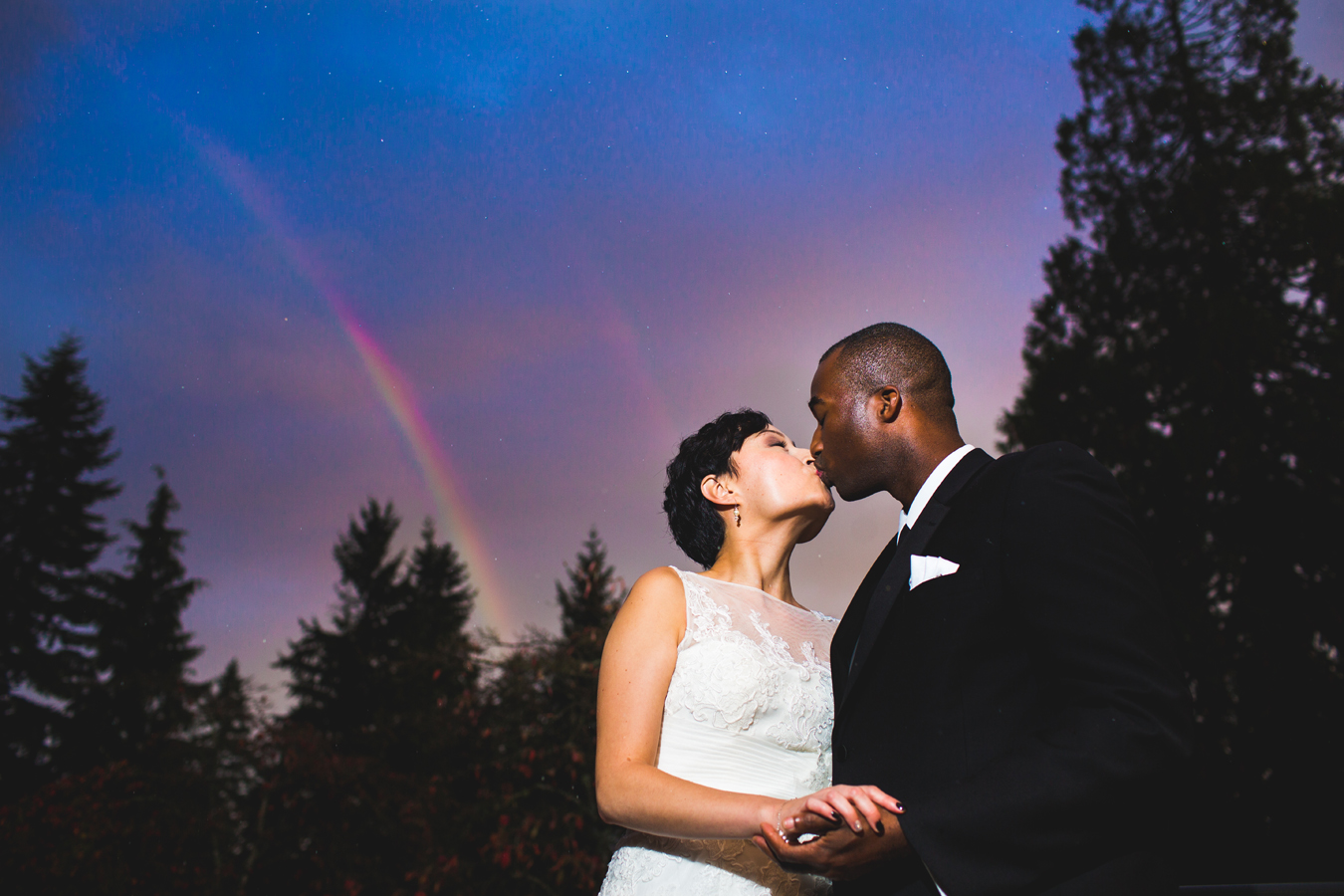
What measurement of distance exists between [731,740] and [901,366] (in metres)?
1.54

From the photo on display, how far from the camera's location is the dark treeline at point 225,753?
25.8ft

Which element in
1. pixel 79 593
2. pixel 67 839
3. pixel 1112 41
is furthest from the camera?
pixel 79 593

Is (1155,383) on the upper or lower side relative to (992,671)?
upper

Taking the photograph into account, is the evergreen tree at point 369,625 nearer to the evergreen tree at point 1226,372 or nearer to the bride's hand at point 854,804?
the evergreen tree at point 1226,372

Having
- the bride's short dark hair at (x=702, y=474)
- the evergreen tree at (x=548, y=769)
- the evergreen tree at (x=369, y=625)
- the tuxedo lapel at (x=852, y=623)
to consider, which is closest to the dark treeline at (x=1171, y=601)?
the evergreen tree at (x=548, y=769)

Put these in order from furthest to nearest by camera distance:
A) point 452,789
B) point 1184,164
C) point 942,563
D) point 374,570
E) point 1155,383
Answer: point 374,570, point 1184,164, point 1155,383, point 452,789, point 942,563

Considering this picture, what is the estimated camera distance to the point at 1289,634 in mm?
11828

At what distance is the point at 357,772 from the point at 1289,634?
1476 cm

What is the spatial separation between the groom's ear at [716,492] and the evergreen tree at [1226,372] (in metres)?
10.8

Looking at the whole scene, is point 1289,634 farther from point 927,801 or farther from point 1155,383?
point 927,801

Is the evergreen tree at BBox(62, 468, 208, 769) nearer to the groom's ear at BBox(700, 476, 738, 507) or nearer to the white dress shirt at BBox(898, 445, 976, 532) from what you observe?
the groom's ear at BBox(700, 476, 738, 507)

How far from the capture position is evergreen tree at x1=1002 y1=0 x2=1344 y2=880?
11523mm

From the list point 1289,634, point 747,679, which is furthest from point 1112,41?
point 747,679

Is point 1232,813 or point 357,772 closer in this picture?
point 1232,813
